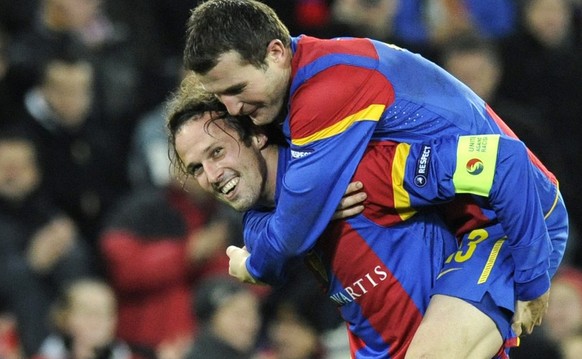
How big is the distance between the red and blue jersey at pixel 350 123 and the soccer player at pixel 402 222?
0.06m

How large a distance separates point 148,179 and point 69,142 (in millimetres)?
547

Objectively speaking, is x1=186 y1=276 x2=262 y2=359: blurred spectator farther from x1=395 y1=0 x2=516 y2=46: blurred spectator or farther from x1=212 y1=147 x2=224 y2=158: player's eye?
x1=212 y1=147 x2=224 y2=158: player's eye

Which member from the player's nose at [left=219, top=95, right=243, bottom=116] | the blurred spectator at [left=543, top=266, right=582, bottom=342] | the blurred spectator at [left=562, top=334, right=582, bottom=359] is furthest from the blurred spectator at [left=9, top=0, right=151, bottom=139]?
the player's nose at [left=219, top=95, right=243, bottom=116]

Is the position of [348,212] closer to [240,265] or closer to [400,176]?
[400,176]

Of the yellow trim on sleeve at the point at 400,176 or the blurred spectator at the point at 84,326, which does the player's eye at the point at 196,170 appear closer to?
the yellow trim on sleeve at the point at 400,176

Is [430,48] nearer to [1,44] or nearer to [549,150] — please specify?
[549,150]

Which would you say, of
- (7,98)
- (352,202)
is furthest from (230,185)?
(7,98)

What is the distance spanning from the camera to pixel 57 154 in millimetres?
7441

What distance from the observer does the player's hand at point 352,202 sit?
4.15 meters

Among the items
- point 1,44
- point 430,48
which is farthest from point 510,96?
point 1,44

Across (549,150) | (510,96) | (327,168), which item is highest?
(327,168)

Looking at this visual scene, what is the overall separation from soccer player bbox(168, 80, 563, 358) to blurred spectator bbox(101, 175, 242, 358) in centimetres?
288

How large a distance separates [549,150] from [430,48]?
1746 mm

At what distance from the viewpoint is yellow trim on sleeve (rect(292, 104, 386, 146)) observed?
402 cm
